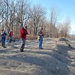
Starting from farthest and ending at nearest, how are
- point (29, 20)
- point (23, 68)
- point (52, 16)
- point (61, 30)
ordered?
point (61, 30) → point (52, 16) → point (29, 20) → point (23, 68)

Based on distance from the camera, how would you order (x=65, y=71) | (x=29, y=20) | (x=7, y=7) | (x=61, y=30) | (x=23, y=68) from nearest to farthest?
(x=23, y=68) → (x=65, y=71) → (x=7, y=7) → (x=29, y=20) → (x=61, y=30)

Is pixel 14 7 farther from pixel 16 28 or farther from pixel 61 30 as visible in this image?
pixel 61 30

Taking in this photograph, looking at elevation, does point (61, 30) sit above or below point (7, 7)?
below

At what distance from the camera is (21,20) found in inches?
2800

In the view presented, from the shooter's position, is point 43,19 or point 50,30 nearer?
point 43,19

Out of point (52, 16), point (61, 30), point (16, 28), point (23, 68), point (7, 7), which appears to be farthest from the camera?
point (61, 30)

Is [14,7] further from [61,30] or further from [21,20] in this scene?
[61,30]

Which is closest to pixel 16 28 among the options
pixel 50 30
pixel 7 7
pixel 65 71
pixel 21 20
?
pixel 21 20

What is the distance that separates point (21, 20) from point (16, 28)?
5073mm

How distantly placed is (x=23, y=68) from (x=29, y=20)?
2716 inches

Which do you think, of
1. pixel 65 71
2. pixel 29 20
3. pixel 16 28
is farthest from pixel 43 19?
pixel 65 71

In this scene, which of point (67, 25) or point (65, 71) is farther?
point (67, 25)

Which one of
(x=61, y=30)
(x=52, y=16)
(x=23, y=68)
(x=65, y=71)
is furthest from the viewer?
(x=61, y=30)

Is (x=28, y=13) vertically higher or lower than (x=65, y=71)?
higher
